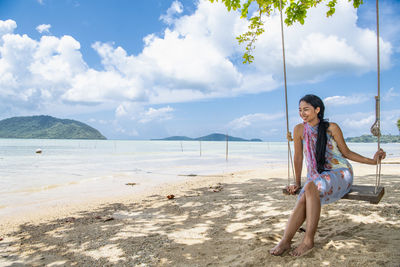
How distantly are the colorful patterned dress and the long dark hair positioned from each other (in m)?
0.05

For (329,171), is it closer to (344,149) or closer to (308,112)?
(344,149)

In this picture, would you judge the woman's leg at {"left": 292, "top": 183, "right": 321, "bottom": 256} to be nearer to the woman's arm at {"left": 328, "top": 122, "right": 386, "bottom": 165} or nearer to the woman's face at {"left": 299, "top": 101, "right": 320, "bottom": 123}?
the woman's arm at {"left": 328, "top": 122, "right": 386, "bottom": 165}

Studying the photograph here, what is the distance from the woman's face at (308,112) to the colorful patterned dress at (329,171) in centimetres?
8

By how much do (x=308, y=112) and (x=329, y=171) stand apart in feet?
2.09

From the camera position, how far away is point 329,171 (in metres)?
2.72

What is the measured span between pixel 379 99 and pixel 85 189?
771cm

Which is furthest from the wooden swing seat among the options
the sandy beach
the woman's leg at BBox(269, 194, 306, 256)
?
the sandy beach

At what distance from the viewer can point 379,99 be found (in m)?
3.01

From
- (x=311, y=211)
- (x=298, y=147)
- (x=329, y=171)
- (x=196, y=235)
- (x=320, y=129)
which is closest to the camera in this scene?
(x=311, y=211)

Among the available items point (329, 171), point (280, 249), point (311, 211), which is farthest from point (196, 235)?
point (329, 171)

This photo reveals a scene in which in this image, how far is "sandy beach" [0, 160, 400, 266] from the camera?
2.61 metres

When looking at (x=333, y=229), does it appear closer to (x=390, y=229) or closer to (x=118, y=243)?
(x=390, y=229)

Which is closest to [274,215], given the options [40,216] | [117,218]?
[117,218]

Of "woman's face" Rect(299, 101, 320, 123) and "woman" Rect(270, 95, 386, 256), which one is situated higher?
"woman's face" Rect(299, 101, 320, 123)
